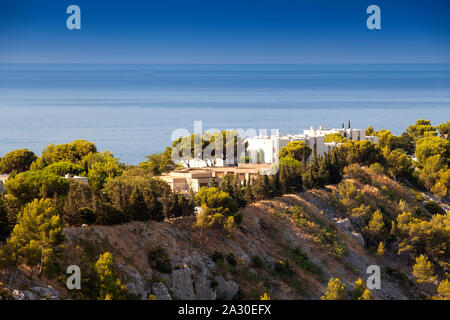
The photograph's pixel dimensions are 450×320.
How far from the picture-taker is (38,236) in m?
35.0

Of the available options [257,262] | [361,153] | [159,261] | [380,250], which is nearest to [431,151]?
[361,153]

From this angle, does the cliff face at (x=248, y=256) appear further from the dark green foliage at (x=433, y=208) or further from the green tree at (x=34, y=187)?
the dark green foliage at (x=433, y=208)

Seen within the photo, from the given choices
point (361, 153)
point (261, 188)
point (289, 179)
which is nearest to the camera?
point (261, 188)

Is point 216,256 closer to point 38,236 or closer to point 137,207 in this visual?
point 137,207

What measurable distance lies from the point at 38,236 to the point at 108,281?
15.0 ft

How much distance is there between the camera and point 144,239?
43.3m

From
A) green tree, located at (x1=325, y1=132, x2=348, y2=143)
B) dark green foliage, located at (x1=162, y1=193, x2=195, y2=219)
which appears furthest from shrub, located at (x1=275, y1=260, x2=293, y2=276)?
green tree, located at (x1=325, y1=132, x2=348, y2=143)

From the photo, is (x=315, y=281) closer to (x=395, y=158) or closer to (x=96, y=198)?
(x=96, y=198)

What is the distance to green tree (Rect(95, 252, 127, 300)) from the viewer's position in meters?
34.2
